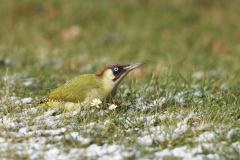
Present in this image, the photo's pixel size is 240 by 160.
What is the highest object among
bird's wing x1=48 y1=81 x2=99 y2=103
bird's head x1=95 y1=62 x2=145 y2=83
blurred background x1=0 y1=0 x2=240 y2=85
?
blurred background x1=0 y1=0 x2=240 y2=85

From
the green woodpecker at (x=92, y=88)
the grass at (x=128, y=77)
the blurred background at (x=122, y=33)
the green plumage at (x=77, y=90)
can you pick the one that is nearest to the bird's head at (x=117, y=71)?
the green woodpecker at (x=92, y=88)

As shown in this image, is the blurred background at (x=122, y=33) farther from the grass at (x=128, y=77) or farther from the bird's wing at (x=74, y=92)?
the bird's wing at (x=74, y=92)

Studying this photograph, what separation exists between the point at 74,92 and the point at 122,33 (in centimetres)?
547

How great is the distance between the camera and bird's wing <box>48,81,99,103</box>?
387 centimetres

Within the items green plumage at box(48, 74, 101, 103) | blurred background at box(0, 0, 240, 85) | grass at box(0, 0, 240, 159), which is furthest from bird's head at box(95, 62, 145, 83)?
blurred background at box(0, 0, 240, 85)

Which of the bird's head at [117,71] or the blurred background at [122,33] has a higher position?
the blurred background at [122,33]

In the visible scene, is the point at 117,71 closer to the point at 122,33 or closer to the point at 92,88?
the point at 92,88

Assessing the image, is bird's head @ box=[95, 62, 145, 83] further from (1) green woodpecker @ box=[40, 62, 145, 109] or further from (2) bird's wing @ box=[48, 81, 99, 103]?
(2) bird's wing @ box=[48, 81, 99, 103]

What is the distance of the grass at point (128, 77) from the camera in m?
3.13

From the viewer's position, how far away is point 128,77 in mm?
5852

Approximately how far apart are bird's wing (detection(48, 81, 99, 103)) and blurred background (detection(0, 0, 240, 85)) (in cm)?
232

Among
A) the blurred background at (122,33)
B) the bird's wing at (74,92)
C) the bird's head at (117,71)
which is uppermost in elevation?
the blurred background at (122,33)

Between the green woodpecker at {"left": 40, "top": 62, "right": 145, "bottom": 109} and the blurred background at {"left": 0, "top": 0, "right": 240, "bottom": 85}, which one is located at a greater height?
the blurred background at {"left": 0, "top": 0, "right": 240, "bottom": 85}

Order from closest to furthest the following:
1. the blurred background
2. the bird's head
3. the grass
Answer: the grass → the bird's head → the blurred background
